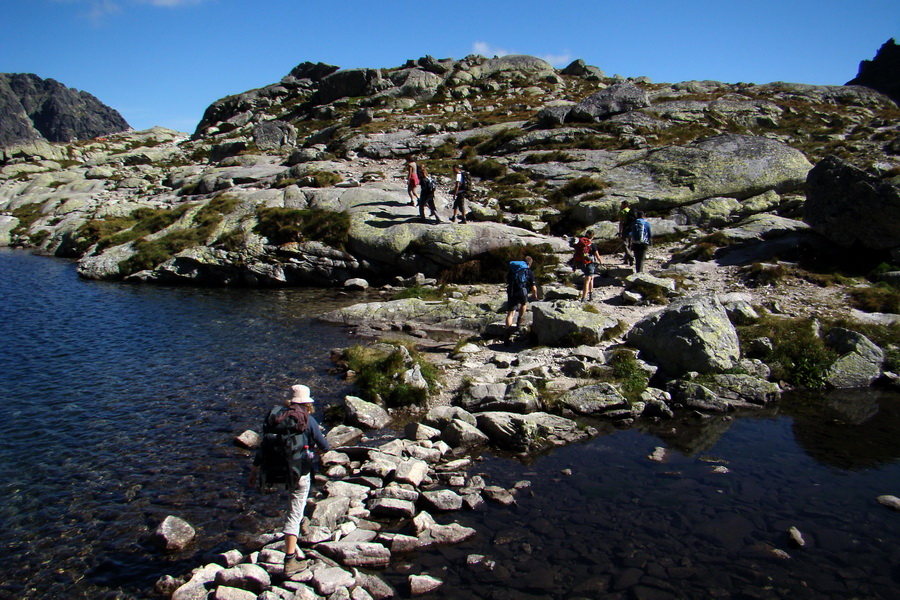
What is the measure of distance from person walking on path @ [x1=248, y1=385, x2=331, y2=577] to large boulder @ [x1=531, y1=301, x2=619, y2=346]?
40.2 ft

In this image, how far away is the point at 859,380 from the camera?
17.0 m

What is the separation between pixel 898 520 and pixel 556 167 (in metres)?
38.6

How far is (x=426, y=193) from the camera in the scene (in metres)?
32.7

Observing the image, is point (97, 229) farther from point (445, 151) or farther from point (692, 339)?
point (692, 339)

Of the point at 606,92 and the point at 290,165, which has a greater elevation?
the point at 606,92

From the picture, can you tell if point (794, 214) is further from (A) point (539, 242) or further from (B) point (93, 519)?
(B) point (93, 519)

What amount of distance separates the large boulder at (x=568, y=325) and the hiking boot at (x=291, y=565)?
1301 cm

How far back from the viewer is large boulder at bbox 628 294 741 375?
54.1ft

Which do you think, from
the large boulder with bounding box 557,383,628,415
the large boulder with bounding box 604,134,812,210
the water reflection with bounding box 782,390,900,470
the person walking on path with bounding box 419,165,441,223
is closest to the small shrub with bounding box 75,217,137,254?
the person walking on path with bounding box 419,165,441,223

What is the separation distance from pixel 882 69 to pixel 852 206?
92.1m

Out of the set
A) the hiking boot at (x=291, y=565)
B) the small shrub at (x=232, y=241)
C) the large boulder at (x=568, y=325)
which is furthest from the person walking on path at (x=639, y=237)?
the small shrub at (x=232, y=241)

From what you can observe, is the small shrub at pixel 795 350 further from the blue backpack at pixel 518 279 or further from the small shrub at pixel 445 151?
the small shrub at pixel 445 151

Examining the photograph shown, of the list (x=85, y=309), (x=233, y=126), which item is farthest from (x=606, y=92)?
(x=233, y=126)

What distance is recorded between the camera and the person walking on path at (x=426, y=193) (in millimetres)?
32312
